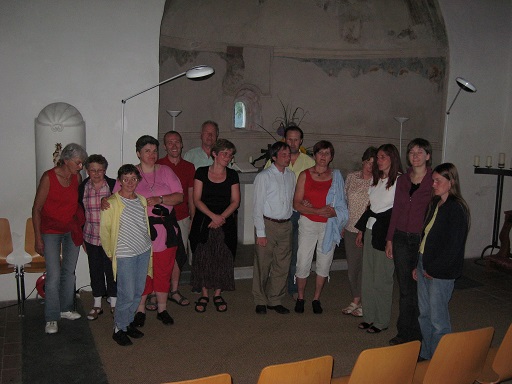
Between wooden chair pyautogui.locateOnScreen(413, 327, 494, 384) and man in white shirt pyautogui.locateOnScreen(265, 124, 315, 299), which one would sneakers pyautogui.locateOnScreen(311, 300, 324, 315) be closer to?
man in white shirt pyautogui.locateOnScreen(265, 124, 315, 299)

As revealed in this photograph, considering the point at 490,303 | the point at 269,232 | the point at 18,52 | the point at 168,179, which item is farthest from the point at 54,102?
the point at 490,303

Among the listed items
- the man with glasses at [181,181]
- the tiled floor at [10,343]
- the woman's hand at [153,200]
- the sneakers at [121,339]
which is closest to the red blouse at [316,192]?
the man with glasses at [181,181]

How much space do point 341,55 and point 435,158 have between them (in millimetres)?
2661

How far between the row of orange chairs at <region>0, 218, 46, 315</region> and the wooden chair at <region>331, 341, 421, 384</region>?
367 cm

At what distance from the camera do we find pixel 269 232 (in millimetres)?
5480

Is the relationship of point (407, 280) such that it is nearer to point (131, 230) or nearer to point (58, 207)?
point (131, 230)

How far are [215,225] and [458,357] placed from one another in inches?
110

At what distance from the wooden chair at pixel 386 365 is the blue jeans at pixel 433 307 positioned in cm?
122

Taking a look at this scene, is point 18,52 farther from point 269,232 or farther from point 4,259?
point 269,232

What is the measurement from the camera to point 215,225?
17.8 ft

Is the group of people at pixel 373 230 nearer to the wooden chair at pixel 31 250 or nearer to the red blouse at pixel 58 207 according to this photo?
the red blouse at pixel 58 207

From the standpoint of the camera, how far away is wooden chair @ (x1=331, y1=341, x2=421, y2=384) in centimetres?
292

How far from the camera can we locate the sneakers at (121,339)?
190 inches

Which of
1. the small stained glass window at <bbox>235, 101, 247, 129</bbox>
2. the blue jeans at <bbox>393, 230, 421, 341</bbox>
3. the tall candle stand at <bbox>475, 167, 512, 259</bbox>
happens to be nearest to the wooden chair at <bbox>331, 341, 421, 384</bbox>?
the blue jeans at <bbox>393, 230, 421, 341</bbox>
